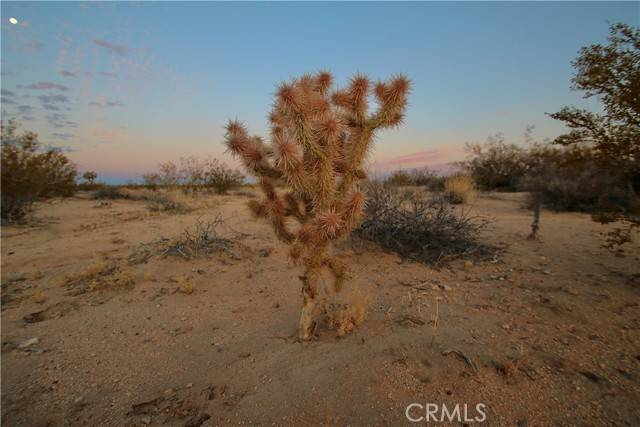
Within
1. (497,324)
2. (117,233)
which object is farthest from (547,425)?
(117,233)

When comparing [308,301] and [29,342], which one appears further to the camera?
[29,342]

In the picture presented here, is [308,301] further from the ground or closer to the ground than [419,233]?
closer to the ground

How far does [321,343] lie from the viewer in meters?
2.64

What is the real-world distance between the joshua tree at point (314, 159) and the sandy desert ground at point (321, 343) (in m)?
0.69

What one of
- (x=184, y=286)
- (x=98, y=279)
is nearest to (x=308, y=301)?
(x=184, y=286)

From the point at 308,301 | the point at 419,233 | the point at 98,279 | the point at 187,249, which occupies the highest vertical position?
the point at 419,233

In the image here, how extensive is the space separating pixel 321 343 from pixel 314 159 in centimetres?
148

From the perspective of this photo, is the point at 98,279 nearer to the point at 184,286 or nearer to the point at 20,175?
the point at 184,286

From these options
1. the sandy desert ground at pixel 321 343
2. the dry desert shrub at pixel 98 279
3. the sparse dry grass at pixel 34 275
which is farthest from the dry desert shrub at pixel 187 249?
the sparse dry grass at pixel 34 275

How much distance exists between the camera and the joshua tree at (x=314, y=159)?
2.45 meters

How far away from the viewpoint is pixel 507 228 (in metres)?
6.57

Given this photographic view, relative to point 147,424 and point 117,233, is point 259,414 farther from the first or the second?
point 117,233

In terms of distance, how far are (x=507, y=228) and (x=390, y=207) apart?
3.01m

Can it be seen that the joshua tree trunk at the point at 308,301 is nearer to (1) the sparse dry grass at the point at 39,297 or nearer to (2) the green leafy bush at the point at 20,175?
(1) the sparse dry grass at the point at 39,297
